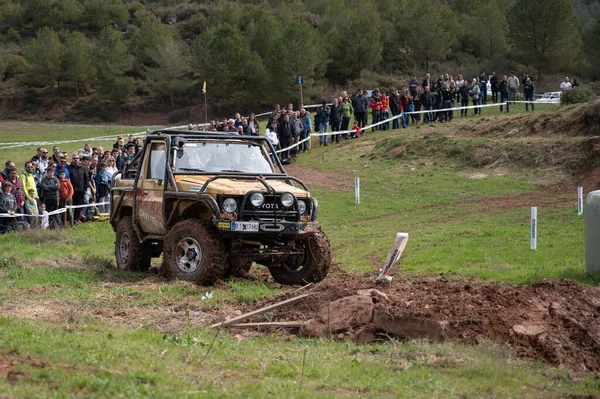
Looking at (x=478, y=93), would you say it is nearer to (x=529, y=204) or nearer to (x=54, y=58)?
(x=529, y=204)

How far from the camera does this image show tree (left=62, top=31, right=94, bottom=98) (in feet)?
263

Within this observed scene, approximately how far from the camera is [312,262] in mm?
14875

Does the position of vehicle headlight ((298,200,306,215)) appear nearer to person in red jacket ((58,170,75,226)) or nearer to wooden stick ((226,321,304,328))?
wooden stick ((226,321,304,328))

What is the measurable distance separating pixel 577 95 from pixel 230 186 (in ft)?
88.5

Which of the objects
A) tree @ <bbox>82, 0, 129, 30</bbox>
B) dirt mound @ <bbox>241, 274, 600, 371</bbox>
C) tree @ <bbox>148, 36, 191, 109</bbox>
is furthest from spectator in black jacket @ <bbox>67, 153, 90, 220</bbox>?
tree @ <bbox>82, 0, 129, 30</bbox>

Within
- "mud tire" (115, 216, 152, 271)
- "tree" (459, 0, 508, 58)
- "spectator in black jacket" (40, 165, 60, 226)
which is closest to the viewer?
"mud tire" (115, 216, 152, 271)

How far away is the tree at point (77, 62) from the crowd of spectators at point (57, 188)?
56.7 meters

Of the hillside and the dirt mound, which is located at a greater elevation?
the hillside

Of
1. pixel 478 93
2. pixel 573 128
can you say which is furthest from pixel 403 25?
pixel 573 128

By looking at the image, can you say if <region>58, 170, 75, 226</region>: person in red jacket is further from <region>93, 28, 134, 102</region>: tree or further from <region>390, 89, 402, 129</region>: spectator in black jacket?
<region>93, 28, 134, 102</region>: tree

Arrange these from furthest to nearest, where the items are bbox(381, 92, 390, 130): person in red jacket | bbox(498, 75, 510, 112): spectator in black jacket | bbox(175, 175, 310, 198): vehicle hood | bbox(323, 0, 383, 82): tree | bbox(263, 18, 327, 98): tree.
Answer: bbox(323, 0, 383, 82): tree
bbox(263, 18, 327, 98): tree
bbox(498, 75, 510, 112): spectator in black jacket
bbox(381, 92, 390, 130): person in red jacket
bbox(175, 175, 310, 198): vehicle hood

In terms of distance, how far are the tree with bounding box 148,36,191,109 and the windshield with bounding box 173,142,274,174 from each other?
211 feet

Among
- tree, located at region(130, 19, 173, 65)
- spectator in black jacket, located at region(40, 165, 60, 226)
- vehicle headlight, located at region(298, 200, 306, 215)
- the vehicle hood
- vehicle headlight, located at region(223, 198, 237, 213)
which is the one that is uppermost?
tree, located at region(130, 19, 173, 65)

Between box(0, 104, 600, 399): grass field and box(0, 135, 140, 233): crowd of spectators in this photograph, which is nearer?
box(0, 104, 600, 399): grass field
